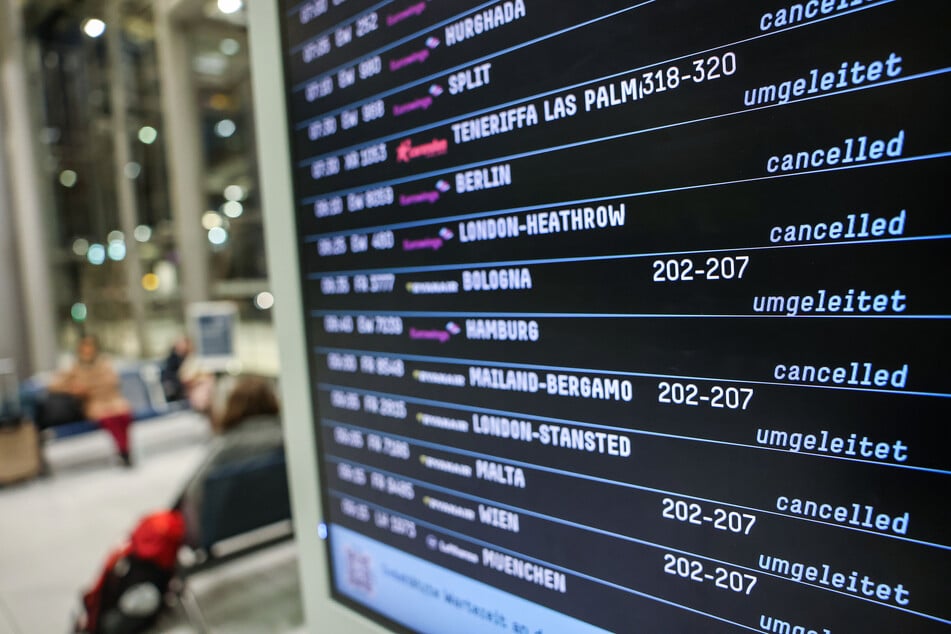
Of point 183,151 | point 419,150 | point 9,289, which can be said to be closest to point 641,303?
point 419,150

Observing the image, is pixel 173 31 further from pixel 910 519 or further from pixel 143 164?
pixel 910 519

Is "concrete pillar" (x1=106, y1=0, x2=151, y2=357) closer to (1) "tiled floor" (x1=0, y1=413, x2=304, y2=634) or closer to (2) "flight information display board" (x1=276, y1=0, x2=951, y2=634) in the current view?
(1) "tiled floor" (x1=0, y1=413, x2=304, y2=634)

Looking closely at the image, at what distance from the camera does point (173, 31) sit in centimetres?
941

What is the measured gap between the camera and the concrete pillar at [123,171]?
33.8ft

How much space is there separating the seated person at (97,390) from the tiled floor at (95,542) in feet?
1.43

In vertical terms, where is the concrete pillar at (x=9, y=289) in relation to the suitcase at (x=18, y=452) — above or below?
above

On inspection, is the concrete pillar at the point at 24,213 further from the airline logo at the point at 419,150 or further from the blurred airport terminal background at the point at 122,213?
the airline logo at the point at 419,150

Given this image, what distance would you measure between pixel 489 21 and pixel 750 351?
71 cm

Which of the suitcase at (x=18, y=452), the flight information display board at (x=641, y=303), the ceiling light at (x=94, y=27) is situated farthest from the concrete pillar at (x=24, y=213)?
the flight information display board at (x=641, y=303)

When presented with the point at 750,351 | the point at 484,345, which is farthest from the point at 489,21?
the point at 750,351

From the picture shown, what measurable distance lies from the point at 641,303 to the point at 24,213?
44.0 ft

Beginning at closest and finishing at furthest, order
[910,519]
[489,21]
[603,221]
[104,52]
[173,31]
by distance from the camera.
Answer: [910,519] < [603,221] < [489,21] < [173,31] < [104,52]

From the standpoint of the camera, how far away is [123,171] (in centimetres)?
1064

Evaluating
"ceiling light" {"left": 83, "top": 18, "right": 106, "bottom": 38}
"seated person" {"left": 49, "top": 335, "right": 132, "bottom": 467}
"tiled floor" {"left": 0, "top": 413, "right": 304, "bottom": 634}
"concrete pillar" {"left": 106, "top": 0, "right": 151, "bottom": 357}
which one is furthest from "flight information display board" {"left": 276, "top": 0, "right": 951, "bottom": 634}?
"ceiling light" {"left": 83, "top": 18, "right": 106, "bottom": 38}
